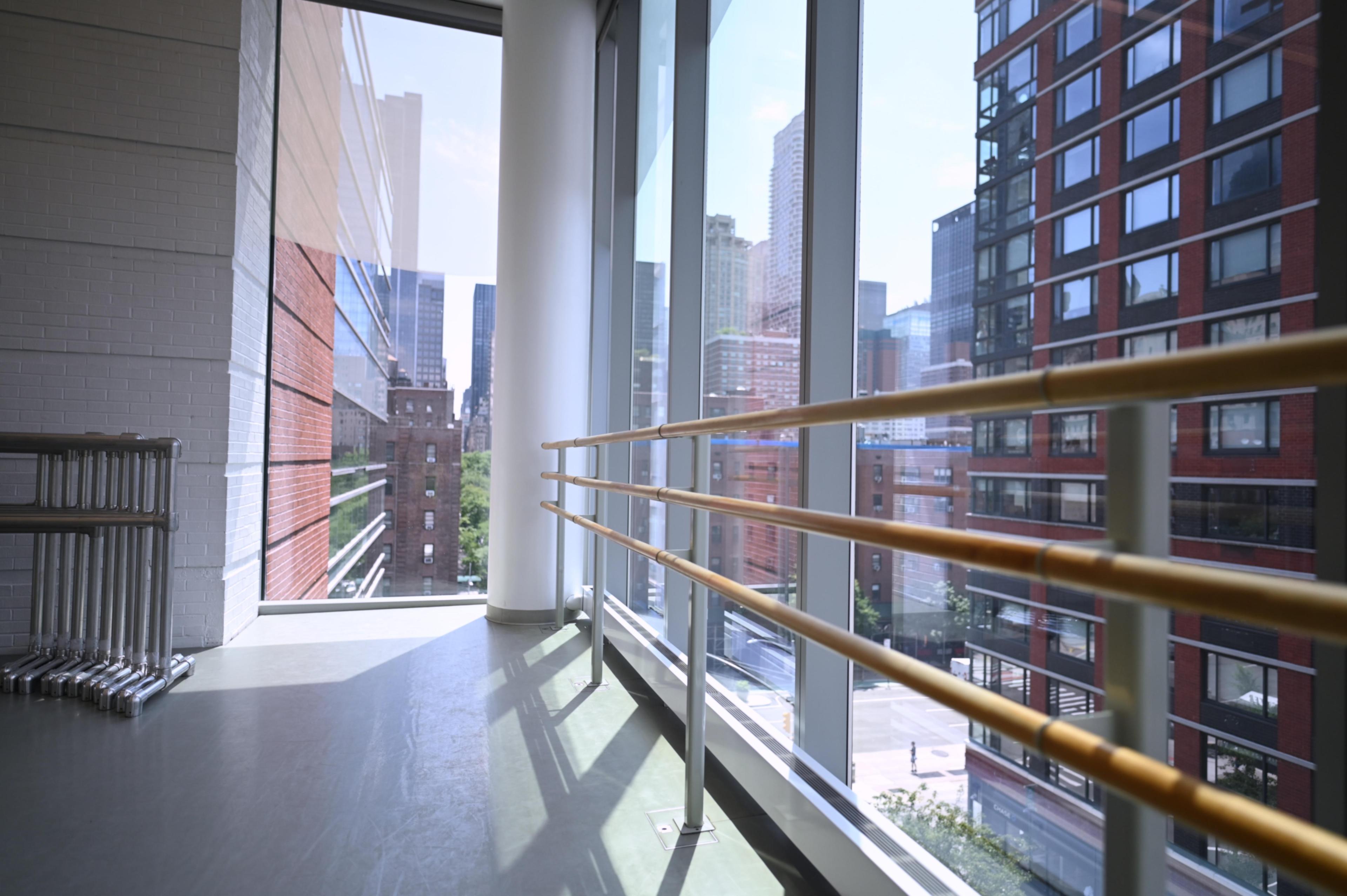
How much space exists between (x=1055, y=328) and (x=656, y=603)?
8.85ft

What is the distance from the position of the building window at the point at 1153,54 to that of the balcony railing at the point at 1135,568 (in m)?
0.65

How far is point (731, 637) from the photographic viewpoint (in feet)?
8.97

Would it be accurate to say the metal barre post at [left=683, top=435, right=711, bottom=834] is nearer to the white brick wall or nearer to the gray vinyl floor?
the gray vinyl floor

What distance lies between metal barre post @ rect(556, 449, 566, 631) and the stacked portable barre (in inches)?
57.9

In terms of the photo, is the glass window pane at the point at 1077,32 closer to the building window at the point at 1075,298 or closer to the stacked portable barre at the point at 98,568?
the building window at the point at 1075,298

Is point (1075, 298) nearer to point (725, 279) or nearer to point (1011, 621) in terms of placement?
point (1011, 621)

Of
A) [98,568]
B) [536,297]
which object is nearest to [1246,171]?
[536,297]

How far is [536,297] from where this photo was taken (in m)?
4.07

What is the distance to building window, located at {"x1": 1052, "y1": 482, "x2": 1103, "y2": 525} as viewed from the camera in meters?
1.18

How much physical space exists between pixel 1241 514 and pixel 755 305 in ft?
5.97

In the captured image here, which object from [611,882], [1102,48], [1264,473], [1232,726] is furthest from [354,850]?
[1102,48]

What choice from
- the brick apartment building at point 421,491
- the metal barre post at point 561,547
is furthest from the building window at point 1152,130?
the brick apartment building at point 421,491

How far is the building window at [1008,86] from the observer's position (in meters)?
1.35

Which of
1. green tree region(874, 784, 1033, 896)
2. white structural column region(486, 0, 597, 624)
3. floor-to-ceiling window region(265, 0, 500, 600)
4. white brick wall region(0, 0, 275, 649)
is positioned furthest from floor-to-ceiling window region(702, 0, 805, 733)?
white brick wall region(0, 0, 275, 649)
